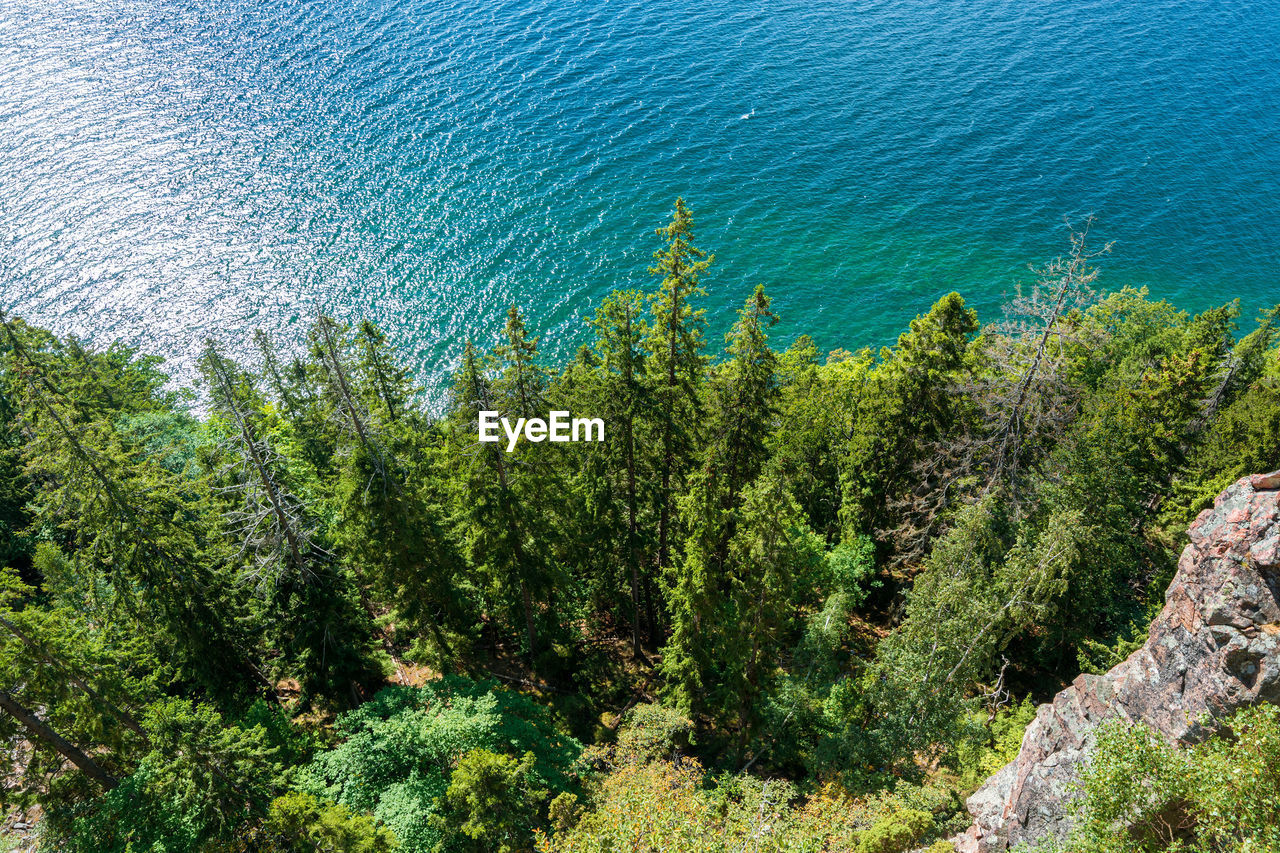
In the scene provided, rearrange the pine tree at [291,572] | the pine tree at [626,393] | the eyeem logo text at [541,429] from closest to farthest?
1. the pine tree at [291,572]
2. the eyeem logo text at [541,429]
3. the pine tree at [626,393]

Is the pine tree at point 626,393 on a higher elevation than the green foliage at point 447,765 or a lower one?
higher

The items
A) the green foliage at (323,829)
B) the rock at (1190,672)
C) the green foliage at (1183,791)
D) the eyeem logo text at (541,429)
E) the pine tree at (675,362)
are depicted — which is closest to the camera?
the green foliage at (1183,791)

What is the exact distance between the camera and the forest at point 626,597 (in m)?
21.5

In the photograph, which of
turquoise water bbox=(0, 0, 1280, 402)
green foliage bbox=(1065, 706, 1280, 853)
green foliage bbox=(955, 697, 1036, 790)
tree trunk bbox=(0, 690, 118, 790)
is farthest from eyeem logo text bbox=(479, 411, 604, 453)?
turquoise water bbox=(0, 0, 1280, 402)

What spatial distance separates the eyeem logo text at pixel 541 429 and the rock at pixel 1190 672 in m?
17.4

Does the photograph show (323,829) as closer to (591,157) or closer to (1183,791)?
(1183,791)

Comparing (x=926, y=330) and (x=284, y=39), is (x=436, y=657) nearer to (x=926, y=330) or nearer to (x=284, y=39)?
(x=926, y=330)

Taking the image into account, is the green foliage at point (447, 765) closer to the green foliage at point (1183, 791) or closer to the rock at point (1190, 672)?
the rock at point (1190, 672)

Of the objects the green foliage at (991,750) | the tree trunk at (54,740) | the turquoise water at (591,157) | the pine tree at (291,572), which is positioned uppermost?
the turquoise water at (591,157)

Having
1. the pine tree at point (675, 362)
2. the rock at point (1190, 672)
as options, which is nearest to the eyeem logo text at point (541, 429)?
the pine tree at point (675, 362)

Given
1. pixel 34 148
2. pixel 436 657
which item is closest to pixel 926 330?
pixel 436 657

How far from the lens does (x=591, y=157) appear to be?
3100 inches

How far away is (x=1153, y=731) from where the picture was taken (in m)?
16.6

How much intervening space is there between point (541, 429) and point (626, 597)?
11.2 meters
